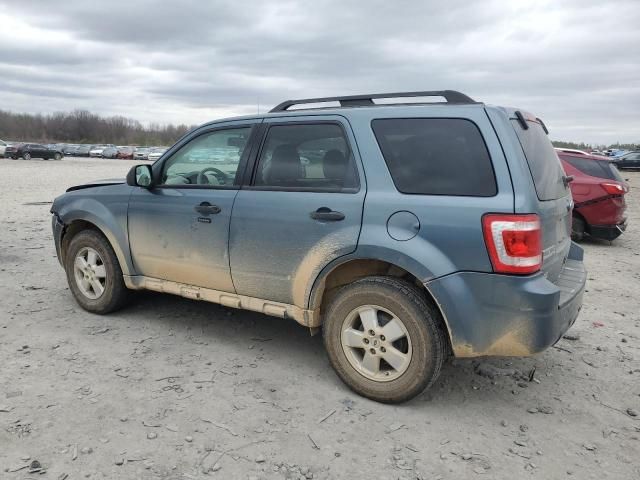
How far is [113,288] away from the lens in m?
4.71

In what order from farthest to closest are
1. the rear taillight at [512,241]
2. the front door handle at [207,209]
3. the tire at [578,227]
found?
the tire at [578,227] → the front door handle at [207,209] → the rear taillight at [512,241]

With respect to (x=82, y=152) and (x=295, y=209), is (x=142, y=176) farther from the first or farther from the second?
(x=82, y=152)

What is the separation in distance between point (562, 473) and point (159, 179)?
3.56 metres

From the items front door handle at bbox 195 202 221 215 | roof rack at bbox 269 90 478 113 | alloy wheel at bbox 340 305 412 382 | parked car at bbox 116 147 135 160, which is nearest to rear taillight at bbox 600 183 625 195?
roof rack at bbox 269 90 478 113

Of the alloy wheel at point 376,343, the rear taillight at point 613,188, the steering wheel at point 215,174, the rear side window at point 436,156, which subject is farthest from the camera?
the rear taillight at point 613,188

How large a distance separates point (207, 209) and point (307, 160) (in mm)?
875

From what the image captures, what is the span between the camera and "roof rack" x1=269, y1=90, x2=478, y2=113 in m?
3.43

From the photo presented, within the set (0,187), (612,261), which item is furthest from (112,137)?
(612,261)

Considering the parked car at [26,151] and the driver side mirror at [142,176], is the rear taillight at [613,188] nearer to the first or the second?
the driver side mirror at [142,176]

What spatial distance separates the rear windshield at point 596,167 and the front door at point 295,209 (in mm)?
7534

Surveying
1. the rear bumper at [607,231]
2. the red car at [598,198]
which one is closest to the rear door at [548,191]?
the red car at [598,198]

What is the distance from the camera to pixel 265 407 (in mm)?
3340

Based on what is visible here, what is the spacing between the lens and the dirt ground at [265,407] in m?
2.78

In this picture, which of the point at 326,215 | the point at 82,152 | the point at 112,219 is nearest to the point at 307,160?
the point at 326,215
